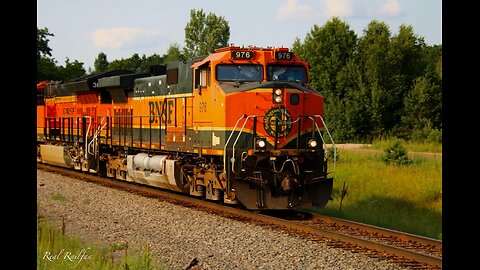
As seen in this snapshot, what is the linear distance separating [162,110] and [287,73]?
403cm

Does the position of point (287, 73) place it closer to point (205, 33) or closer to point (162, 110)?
point (162, 110)

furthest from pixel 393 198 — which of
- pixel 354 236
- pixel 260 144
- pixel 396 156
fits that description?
pixel 396 156

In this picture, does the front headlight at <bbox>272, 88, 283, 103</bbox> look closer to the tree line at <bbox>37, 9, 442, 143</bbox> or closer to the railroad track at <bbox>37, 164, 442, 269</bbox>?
the railroad track at <bbox>37, 164, 442, 269</bbox>

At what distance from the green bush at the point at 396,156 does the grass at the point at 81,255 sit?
588 inches

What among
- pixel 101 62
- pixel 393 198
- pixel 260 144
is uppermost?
pixel 101 62

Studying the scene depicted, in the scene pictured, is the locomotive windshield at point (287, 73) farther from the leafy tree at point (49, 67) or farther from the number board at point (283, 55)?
the leafy tree at point (49, 67)

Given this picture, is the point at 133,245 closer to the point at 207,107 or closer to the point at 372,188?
the point at 207,107

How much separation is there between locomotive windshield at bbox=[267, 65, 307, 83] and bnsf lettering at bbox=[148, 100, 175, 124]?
3176 mm

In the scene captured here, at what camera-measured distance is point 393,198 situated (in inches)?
575

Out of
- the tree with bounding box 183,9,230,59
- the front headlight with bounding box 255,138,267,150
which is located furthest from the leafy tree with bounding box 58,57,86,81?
the front headlight with bounding box 255,138,267,150
